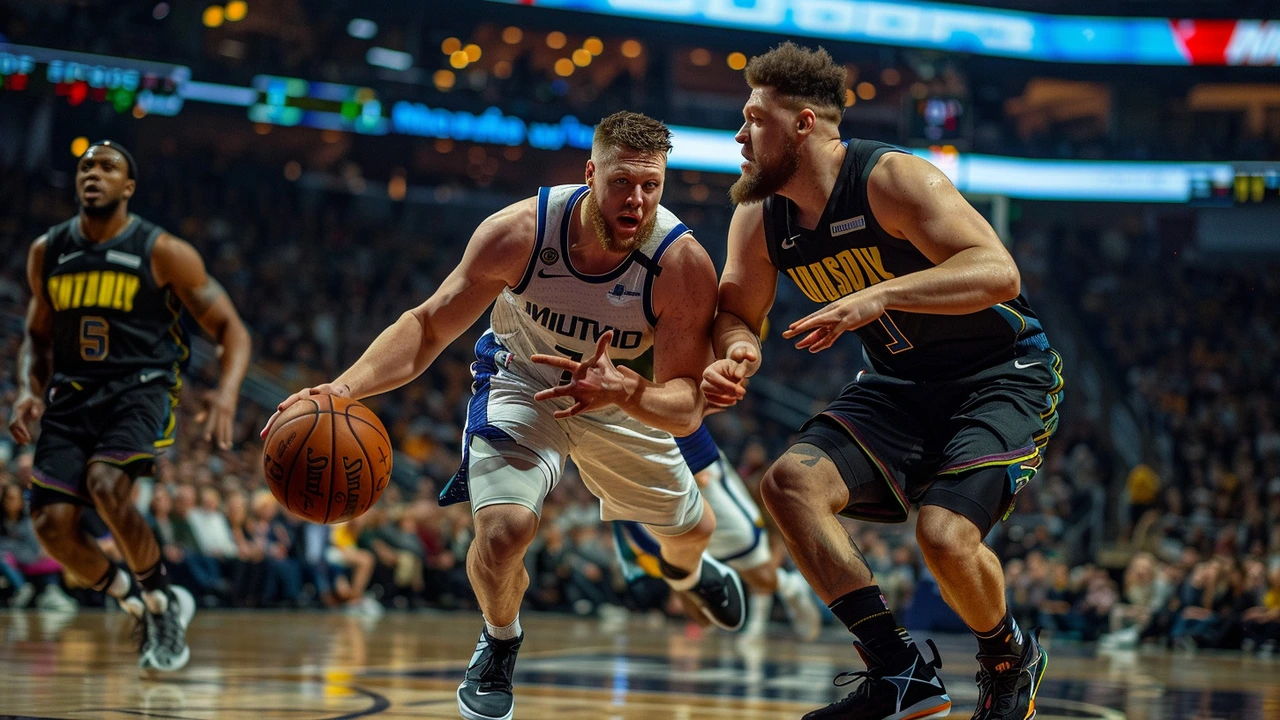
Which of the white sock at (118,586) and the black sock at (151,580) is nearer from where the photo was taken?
the black sock at (151,580)

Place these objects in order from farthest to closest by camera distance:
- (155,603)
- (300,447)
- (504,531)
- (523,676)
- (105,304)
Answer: (523,676) < (105,304) < (155,603) < (504,531) < (300,447)

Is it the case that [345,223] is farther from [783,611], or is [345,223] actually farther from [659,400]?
[659,400]

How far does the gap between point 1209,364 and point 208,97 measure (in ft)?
58.1

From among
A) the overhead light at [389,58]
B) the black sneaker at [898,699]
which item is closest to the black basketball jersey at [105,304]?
the black sneaker at [898,699]

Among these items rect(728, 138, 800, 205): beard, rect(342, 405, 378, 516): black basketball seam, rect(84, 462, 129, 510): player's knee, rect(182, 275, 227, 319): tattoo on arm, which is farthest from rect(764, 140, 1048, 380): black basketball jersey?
rect(84, 462, 129, 510): player's knee

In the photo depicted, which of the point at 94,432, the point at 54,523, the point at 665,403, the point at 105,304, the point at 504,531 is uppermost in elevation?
the point at 105,304

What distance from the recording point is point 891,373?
15.6 ft

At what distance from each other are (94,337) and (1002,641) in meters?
4.87

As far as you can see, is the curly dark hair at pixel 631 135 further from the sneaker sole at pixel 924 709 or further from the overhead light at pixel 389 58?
the overhead light at pixel 389 58

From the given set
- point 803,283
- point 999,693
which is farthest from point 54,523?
point 999,693

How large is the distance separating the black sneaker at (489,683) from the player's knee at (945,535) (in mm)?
1548

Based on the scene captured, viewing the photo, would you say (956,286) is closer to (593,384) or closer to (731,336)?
(731,336)

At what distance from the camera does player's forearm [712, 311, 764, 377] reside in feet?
14.8

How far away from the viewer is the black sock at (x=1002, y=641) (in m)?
4.44
